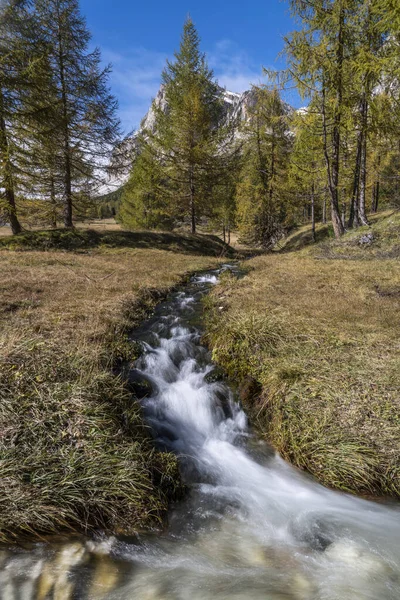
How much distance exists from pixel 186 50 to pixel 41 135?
1355cm

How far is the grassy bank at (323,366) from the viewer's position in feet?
12.6

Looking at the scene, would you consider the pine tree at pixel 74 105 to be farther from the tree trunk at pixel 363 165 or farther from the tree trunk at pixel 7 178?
the tree trunk at pixel 363 165

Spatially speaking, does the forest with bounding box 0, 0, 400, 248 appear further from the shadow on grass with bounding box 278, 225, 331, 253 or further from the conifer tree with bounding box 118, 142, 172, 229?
the shadow on grass with bounding box 278, 225, 331, 253

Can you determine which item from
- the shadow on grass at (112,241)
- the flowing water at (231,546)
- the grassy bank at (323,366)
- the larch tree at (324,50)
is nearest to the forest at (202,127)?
the larch tree at (324,50)

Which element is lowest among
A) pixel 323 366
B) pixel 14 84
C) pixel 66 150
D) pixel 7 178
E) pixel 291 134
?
pixel 323 366

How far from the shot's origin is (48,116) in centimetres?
1611

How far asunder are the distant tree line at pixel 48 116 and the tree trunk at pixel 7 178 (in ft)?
0.16

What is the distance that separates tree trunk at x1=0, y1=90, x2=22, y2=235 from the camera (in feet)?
51.3

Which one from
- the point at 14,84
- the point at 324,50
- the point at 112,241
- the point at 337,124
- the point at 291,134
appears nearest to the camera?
the point at 324,50

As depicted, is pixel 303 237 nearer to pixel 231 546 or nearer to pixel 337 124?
pixel 337 124

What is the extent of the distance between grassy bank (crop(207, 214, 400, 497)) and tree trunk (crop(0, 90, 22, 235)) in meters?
13.8

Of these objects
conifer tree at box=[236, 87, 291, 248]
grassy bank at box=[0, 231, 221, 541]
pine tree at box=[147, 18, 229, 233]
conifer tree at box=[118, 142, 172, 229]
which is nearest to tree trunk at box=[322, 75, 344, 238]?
conifer tree at box=[236, 87, 291, 248]

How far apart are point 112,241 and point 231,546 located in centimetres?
1903

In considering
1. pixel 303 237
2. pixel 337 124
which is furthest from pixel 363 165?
pixel 303 237
